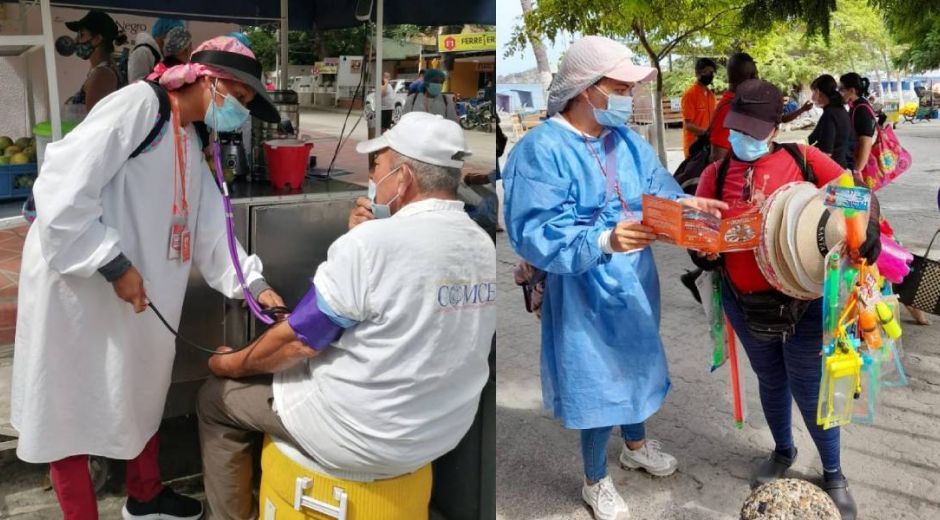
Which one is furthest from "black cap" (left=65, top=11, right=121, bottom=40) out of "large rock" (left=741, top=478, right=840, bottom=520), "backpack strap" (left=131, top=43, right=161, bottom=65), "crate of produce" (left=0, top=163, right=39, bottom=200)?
"large rock" (left=741, top=478, right=840, bottom=520)

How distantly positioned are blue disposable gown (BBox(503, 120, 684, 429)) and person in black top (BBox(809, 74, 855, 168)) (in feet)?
11.3

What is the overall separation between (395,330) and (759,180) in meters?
1.31

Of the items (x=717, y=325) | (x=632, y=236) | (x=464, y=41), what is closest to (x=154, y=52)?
(x=464, y=41)

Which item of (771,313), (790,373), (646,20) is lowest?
(790,373)

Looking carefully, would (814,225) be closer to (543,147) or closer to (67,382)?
(543,147)

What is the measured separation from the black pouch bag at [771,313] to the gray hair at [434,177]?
119 centimetres

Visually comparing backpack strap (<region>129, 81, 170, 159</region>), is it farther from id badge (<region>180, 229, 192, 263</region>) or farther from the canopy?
the canopy

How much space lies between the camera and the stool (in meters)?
1.88

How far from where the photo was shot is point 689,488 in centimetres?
289

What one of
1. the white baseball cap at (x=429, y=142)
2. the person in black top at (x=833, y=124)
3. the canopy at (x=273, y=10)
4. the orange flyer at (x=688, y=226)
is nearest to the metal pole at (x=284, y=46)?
the canopy at (x=273, y=10)

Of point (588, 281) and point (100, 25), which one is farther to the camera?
point (100, 25)

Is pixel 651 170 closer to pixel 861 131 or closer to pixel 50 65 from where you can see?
pixel 50 65

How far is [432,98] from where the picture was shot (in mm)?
3332

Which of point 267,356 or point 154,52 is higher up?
point 154,52
